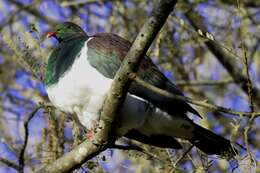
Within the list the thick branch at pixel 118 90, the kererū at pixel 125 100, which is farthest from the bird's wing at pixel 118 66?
the thick branch at pixel 118 90

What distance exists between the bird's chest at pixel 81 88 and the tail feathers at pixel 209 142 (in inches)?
24.8

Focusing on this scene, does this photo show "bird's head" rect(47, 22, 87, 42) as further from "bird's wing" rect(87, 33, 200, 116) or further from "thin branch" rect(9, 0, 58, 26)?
"thin branch" rect(9, 0, 58, 26)

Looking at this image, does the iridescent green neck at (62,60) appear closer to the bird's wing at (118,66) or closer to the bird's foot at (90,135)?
the bird's wing at (118,66)

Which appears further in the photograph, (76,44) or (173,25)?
(173,25)

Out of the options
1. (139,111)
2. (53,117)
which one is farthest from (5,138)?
(139,111)

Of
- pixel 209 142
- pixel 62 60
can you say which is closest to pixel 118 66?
pixel 62 60

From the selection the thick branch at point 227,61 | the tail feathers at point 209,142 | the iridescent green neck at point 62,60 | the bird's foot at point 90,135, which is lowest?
the bird's foot at point 90,135

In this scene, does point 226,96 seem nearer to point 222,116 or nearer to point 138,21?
point 222,116

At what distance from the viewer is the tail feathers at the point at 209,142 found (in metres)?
3.62

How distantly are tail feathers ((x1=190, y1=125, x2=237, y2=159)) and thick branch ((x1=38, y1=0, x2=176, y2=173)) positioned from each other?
662 mm

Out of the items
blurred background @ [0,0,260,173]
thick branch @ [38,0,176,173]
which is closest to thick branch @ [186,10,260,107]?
blurred background @ [0,0,260,173]

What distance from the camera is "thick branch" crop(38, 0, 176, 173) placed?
97.3 inches

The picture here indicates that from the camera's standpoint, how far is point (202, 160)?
322 cm

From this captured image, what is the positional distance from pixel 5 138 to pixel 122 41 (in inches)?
39.2
